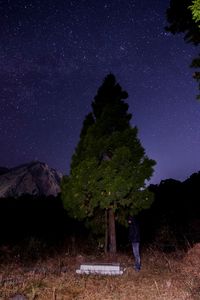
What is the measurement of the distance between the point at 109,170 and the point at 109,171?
5cm

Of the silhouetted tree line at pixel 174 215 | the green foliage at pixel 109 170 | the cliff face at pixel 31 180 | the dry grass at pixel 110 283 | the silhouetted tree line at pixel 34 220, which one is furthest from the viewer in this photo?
the cliff face at pixel 31 180

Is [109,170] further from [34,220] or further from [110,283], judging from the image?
[34,220]

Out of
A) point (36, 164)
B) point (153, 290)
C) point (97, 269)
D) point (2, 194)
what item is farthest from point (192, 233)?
point (36, 164)

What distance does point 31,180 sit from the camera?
1548 inches

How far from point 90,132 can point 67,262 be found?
6.33m

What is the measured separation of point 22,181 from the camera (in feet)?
126

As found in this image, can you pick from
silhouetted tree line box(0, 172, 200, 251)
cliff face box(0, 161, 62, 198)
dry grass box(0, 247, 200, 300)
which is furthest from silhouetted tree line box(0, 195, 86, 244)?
cliff face box(0, 161, 62, 198)

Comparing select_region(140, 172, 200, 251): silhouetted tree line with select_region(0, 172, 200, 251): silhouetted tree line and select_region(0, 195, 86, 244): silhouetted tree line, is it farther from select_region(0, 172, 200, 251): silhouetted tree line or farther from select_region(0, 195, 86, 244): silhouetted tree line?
select_region(0, 195, 86, 244): silhouetted tree line

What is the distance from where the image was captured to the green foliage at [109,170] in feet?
49.6

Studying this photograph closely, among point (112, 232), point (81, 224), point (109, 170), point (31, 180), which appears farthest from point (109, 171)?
point (31, 180)

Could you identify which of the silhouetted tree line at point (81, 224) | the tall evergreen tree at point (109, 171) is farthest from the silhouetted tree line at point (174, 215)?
the tall evergreen tree at point (109, 171)

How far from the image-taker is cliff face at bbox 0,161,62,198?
3700cm

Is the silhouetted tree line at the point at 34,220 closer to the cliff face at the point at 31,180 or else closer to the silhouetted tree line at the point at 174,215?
the silhouetted tree line at the point at 174,215

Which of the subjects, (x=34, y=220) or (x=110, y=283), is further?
(x=34, y=220)
